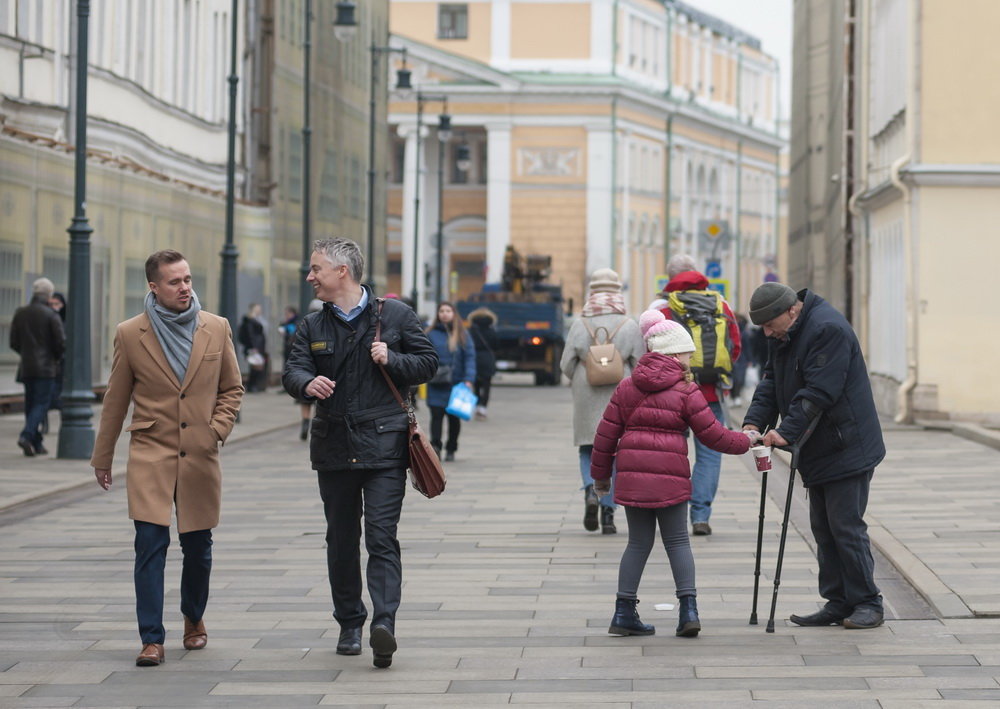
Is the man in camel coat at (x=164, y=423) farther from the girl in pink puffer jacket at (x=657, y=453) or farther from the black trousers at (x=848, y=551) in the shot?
the black trousers at (x=848, y=551)

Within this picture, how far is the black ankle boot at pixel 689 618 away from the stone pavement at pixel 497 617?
61 mm

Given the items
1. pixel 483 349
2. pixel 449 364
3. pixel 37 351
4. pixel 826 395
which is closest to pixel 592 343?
pixel 826 395

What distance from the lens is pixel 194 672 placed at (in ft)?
26.9

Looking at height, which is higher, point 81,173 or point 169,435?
point 81,173

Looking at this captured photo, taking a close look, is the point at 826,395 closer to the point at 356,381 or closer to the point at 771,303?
the point at 771,303

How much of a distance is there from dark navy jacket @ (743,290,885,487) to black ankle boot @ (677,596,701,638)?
83 centimetres

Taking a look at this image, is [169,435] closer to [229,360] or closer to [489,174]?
[229,360]

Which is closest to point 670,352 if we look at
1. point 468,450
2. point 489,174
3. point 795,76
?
point 468,450

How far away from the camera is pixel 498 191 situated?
3329 inches

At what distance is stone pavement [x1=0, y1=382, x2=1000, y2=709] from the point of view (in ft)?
25.5

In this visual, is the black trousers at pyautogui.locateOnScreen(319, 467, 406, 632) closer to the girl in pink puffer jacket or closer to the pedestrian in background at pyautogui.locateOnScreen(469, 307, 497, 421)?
the girl in pink puffer jacket

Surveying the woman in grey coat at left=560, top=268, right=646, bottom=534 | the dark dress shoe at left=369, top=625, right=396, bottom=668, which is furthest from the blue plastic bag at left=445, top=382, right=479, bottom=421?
the dark dress shoe at left=369, top=625, right=396, bottom=668

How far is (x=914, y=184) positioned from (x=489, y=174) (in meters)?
59.3

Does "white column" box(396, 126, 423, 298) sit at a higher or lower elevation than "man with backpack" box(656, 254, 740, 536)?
higher
